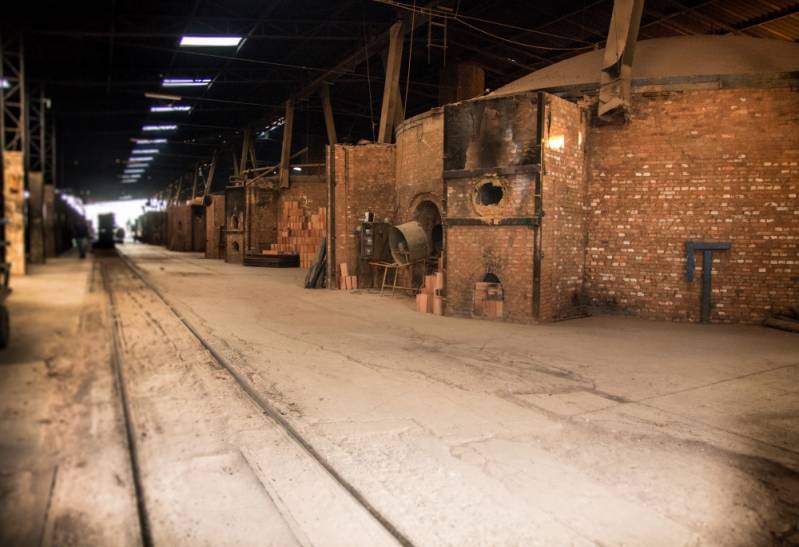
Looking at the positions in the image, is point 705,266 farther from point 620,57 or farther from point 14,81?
point 14,81

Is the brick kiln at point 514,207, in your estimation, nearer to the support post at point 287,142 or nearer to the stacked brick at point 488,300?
the stacked brick at point 488,300

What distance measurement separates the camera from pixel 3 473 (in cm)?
Answer: 341

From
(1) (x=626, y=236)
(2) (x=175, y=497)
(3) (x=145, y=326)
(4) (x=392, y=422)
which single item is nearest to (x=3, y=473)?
(2) (x=175, y=497)

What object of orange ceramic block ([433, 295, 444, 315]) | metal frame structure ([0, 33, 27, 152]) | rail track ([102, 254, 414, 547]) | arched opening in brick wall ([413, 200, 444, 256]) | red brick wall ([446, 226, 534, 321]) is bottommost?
rail track ([102, 254, 414, 547])

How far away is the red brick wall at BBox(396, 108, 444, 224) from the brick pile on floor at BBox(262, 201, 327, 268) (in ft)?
30.5

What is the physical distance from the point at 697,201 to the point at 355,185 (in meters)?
8.54

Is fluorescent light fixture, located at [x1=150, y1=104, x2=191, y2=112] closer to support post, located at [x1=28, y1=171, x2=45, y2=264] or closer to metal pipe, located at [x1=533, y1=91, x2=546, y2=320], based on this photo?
support post, located at [x1=28, y1=171, x2=45, y2=264]

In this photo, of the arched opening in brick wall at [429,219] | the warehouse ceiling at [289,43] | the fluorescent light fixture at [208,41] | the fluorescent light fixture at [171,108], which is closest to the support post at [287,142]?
the warehouse ceiling at [289,43]

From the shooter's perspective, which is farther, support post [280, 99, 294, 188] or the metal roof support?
support post [280, 99, 294, 188]

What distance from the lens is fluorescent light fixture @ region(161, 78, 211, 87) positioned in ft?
70.9

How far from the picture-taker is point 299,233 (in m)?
23.2

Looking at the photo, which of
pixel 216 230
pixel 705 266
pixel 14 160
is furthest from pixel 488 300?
pixel 216 230

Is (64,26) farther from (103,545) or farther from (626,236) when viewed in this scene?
(103,545)

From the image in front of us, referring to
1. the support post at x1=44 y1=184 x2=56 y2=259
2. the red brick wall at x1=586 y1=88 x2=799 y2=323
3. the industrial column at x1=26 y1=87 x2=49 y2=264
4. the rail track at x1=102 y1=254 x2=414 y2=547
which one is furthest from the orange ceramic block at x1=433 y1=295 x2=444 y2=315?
the support post at x1=44 y1=184 x2=56 y2=259
